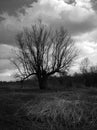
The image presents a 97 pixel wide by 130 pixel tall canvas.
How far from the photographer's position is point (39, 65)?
20.9 metres

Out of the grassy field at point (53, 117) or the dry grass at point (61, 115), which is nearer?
the grassy field at point (53, 117)

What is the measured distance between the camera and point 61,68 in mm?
21219

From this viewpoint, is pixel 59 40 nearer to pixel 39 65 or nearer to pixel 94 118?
pixel 39 65

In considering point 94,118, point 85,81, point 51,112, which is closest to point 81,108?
point 94,118

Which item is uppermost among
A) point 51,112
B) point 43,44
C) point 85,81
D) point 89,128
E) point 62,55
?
point 43,44

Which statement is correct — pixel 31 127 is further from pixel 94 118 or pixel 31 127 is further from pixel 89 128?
pixel 94 118

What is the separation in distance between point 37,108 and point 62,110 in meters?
1.16

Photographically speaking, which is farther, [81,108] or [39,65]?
[39,65]

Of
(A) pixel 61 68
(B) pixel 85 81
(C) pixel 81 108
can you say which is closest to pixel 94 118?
(C) pixel 81 108

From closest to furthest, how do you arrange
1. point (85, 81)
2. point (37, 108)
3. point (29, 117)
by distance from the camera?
point (29, 117) < point (37, 108) < point (85, 81)

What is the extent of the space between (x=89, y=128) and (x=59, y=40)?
1756 cm

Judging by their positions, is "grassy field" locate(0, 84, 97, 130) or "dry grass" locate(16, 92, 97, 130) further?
"dry grass" locate(16, 92, 97, 130)

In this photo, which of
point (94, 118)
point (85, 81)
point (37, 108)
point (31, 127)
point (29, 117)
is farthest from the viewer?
point (85, 81)

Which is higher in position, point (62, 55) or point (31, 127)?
point (62, 55)
